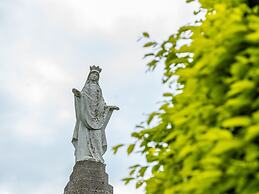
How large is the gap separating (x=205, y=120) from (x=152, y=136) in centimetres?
101

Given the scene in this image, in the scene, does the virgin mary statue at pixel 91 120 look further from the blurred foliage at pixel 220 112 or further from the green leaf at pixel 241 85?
the green leaf at pixel 241 85

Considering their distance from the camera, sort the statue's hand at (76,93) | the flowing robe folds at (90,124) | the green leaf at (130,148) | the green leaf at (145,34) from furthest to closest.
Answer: the statue's hand at (76,93) → the flowing robe folds at (90,124) → the green leaf at (145,34) → the green leaf at (130,148)

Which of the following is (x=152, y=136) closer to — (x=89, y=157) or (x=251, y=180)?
(x=251, y=180)

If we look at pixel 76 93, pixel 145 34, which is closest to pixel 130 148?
pixel 145 34

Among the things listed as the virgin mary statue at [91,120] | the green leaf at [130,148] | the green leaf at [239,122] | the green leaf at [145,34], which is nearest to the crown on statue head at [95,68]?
the virgin mary statue at [91,120]

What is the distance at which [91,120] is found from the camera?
608 inches

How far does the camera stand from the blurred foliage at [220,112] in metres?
2.54

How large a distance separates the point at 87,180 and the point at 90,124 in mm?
1683

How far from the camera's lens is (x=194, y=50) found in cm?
321

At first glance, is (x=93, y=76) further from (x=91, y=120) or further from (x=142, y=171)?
(x=142, y=171)

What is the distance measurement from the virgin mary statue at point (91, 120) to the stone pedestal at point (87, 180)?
216 mm

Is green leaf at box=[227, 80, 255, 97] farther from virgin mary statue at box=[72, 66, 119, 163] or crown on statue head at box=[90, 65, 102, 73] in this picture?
crown on statue head at box=[90, 65, 102, 73]

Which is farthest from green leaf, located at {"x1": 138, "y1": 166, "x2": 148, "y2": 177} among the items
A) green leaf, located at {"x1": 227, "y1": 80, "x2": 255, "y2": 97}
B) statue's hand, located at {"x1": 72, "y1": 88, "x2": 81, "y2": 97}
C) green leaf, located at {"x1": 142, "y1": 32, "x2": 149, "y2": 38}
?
statue's hand, located at {"x1": 72, "y1": 88, "x2": 81, "y2": 97}

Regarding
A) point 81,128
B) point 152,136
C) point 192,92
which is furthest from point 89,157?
point 192,92
